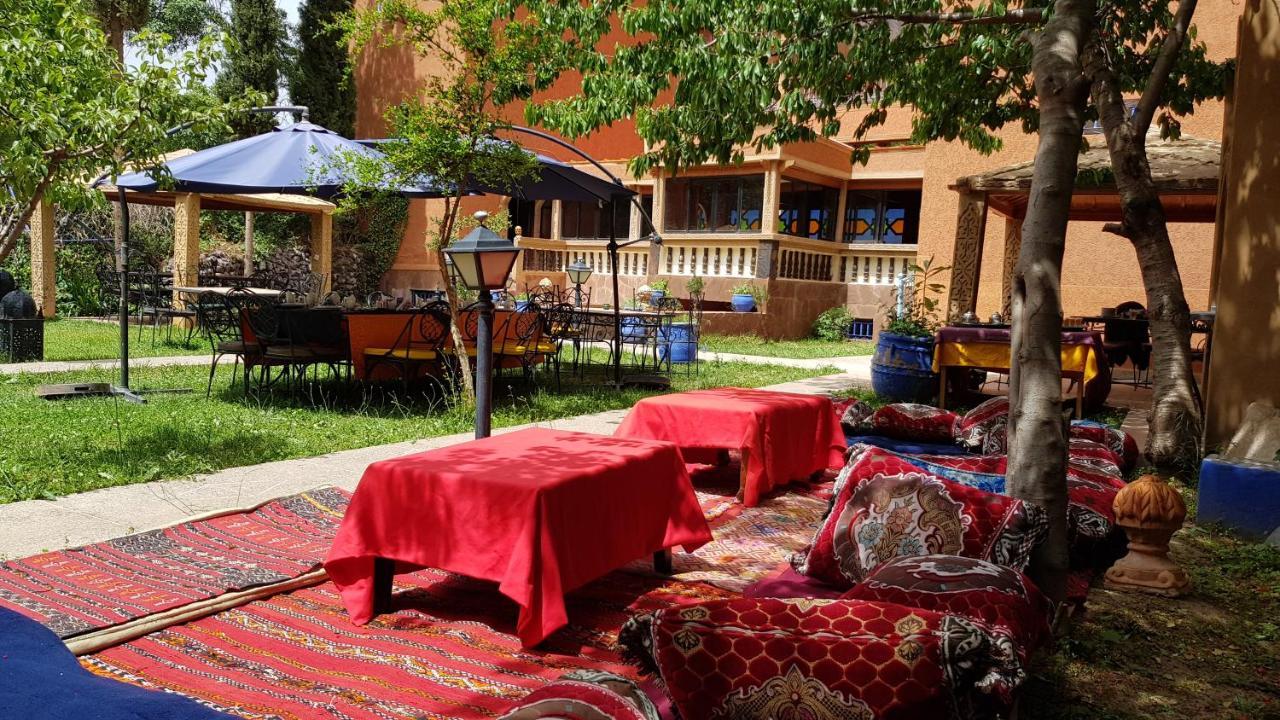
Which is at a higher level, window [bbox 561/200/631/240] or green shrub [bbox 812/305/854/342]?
window [bbox 561/200/631/240]

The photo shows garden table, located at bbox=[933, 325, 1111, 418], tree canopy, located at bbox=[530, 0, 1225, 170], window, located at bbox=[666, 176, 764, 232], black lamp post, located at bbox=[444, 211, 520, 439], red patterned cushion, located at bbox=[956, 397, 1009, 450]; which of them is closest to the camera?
black lamp post, located at bbox=[444, 211, 520, 439]

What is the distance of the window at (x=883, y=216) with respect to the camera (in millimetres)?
19922

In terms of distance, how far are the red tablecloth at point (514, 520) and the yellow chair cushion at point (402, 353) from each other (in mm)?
4431

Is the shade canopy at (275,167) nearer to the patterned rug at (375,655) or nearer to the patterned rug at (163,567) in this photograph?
the patterned rug at (163,567)

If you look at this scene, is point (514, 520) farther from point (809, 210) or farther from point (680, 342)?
point (809, 210)

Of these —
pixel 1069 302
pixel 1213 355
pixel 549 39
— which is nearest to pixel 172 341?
pixel 549 39

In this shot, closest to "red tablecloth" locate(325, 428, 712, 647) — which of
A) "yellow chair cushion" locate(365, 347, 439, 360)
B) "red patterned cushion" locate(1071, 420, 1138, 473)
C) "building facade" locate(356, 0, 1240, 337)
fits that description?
"red patterned cushion" locate(1071, 420, 1138, 473)

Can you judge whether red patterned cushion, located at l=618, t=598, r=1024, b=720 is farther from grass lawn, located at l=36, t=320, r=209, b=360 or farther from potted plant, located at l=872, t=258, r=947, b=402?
grass lawn, located at l=36, t=320, r=209, b=360

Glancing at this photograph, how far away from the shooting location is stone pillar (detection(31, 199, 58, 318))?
1476 centimetres

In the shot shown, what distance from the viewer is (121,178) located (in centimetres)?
873

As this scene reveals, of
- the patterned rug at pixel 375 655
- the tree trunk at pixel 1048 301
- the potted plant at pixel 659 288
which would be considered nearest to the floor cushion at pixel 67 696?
the patterned rug at pixel 375 655

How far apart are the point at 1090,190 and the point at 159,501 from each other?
10004mm

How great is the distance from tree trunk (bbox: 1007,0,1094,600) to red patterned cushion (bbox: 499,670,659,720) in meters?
2.19

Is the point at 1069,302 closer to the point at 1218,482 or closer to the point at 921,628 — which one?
the point at 1218,482
